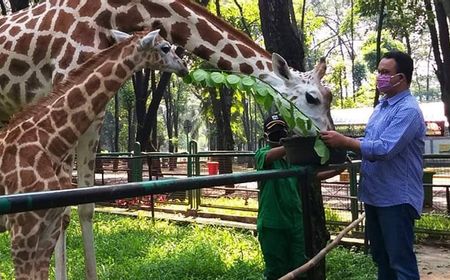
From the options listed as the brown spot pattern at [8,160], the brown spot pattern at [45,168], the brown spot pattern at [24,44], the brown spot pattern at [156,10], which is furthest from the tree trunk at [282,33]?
the brown spot pattern at [8,160]

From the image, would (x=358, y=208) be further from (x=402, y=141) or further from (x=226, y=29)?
(x=402, y=141)

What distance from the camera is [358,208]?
6.84 meters

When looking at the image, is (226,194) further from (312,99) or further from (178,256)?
(312,99)

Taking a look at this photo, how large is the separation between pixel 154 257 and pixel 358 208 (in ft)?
8.66

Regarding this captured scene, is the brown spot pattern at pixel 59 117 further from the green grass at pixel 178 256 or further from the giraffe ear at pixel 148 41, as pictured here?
the green grass at pixel 178 256

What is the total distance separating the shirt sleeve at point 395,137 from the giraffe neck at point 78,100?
55.1 inches

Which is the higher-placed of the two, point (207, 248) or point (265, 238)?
point (265, 238)

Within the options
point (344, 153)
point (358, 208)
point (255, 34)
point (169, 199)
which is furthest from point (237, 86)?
point (255, 34)

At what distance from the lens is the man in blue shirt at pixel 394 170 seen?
2941 millimetres

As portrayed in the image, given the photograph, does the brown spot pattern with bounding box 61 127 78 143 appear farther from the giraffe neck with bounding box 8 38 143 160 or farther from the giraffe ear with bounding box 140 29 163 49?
the giraffe ear with bounding box 140 29 163 49

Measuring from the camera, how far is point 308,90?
3.73 meters

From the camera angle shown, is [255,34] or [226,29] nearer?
[226,29]

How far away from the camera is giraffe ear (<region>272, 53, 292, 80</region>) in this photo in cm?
370

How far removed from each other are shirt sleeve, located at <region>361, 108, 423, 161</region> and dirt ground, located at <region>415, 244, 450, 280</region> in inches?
114
